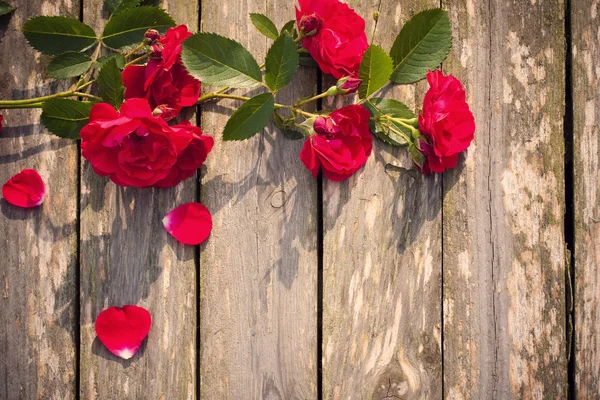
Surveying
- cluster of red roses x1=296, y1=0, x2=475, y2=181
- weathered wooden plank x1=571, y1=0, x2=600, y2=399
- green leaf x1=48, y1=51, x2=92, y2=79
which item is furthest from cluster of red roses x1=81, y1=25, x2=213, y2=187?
weathered wooden plank x1=571, y1=0, x2=600, y2=399

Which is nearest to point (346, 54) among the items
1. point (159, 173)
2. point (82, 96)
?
point (159, 173)

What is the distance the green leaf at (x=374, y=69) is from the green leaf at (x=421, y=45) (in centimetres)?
8

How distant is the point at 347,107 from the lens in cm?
94

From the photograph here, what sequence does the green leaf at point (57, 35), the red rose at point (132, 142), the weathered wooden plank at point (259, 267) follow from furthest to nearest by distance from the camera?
the weathered wooden plank at point (259, 267) < the green leaf at point (57, 35) < the red rose at point (132, 142)

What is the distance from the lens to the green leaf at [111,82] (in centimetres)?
90

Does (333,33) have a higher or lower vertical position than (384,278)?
higher

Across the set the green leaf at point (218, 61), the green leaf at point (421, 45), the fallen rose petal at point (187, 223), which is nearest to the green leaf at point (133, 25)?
the green leaf at point (218, 61)

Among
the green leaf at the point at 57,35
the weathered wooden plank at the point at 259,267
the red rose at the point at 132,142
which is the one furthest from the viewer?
the weathered wooden plank at the point at 259,267

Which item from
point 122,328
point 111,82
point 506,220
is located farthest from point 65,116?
point 506,220

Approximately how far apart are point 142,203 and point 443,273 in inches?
25.7

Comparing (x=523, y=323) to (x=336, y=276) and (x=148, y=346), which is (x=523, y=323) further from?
(x=148, y=346)

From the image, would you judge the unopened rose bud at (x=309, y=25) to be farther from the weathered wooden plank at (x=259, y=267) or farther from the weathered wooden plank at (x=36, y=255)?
the weathered wooden plank at (x=36, y=255)

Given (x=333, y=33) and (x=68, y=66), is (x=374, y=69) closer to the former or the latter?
(x=333, y=33)

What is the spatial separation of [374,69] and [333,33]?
Answer: 102mm
